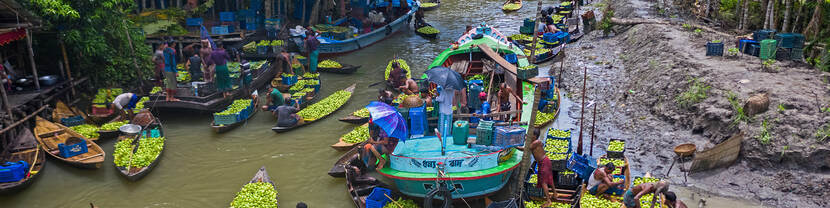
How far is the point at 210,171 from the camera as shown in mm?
13812

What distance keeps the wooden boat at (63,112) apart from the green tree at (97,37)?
6.05ft

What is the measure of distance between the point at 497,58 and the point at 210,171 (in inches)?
375

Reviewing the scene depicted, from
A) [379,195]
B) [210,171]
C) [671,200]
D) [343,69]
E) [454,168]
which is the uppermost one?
[343,69]

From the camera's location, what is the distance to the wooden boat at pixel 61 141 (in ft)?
43.4

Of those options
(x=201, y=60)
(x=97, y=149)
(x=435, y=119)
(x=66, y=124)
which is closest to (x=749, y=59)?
(x=435, y=119)

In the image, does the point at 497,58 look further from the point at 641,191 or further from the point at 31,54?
the point at 31,54

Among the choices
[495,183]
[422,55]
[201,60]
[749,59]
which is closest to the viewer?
[495,183]

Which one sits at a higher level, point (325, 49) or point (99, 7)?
point (99, 7)

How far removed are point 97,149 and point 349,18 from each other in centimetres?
1696

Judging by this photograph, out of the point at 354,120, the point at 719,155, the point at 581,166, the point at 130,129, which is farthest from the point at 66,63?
the point at 719,155

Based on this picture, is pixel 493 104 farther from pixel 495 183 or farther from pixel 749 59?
pixel 749 59

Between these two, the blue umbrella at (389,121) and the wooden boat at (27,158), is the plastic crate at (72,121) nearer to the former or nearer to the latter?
the wooden boat at (27,158)

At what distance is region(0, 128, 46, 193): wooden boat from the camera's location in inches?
471

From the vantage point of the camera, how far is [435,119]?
520 inches
